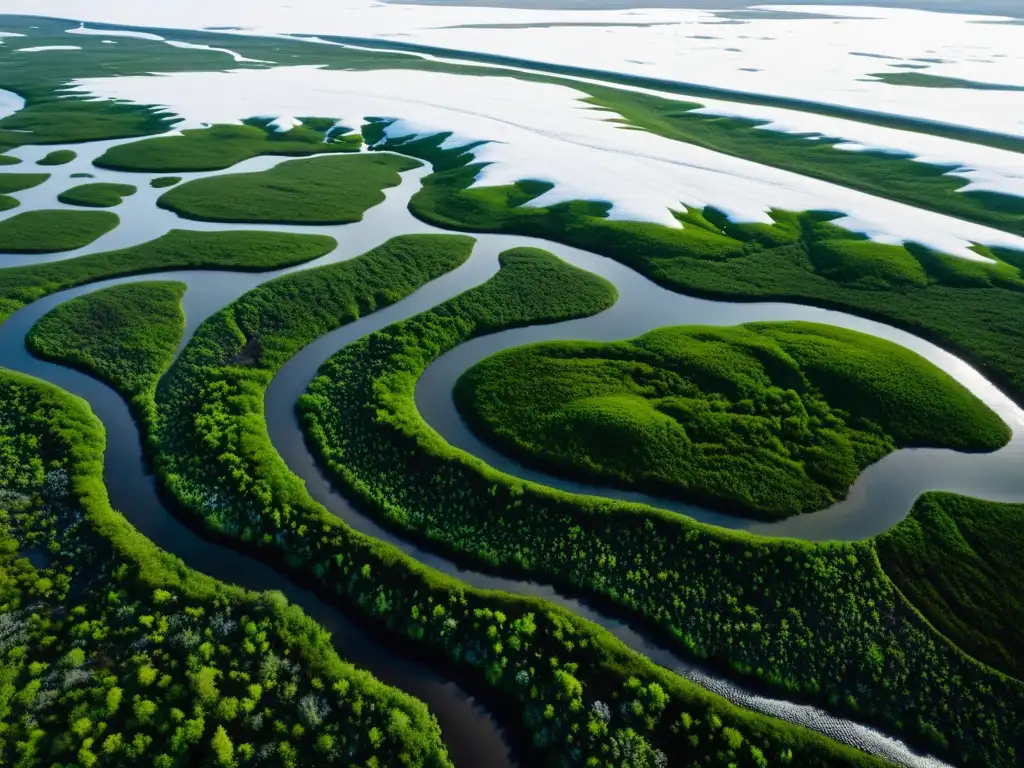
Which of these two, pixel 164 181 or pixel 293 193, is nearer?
pixel 293 193

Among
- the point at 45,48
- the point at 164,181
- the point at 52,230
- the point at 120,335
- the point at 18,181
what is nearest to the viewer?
the point at 120,335

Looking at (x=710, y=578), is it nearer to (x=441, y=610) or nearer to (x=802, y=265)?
(x=441, y=610)

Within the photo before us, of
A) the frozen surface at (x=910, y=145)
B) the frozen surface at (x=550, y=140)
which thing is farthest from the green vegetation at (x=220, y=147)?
the frozen surface at (x=910, y=145)

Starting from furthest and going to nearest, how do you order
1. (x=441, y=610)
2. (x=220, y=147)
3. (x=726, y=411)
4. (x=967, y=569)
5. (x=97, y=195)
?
(x=220, y=147)
(x=97, y=195)
(x=726, y=411)
(x=967, y=569)
(x=441, y=610)

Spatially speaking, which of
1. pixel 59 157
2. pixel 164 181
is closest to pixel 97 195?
pixel 164 181

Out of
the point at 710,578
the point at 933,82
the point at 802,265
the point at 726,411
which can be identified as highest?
the point at 933,82

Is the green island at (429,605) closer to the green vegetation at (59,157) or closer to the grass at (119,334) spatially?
the grass at (119,334)
